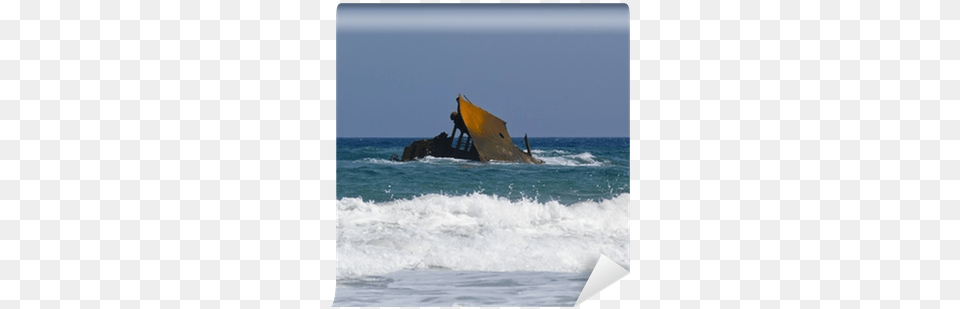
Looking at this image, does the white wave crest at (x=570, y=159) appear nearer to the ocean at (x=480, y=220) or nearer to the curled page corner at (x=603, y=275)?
the ocean at (x=480, y=220)

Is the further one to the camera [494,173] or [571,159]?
[571,159]

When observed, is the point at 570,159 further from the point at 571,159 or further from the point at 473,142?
the point at 473,142

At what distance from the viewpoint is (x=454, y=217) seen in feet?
27.5

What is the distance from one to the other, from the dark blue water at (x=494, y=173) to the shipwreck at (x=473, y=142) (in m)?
0.06

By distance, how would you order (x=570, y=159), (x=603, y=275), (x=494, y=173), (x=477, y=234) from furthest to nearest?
(x=570, y=159)
(x=494, y=173)
(x=477, y=234)
(x=603, y=275)

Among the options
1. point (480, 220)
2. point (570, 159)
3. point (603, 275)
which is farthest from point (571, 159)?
point (603, 275)

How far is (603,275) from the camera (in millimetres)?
8094

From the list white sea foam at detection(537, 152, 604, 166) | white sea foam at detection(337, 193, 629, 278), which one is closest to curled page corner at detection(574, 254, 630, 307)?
→ white sea foam at detection(337, 193, 629, 278)

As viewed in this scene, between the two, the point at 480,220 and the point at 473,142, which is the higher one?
the point at 473,142

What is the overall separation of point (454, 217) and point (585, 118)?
51.7 inches

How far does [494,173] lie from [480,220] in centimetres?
45

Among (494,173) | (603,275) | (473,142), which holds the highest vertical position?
(473,142)

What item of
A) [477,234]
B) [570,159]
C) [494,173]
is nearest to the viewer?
[477,234]

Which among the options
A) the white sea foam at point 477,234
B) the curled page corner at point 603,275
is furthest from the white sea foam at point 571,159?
the curled page corner at point 603,275
